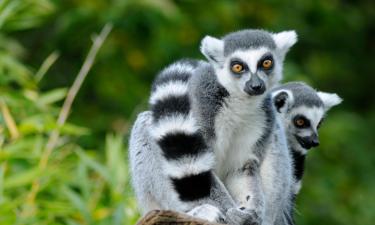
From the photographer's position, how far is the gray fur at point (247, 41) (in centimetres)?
646

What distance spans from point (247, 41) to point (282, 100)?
0.63m

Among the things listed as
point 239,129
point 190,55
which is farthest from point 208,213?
point 190,55

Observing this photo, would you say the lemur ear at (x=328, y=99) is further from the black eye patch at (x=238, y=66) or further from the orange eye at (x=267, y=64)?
the black eye patch at (x=238, y=66)

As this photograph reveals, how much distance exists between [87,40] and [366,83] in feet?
15.0

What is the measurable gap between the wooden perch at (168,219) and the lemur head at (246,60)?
1078 mm

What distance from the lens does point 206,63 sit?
6.72m

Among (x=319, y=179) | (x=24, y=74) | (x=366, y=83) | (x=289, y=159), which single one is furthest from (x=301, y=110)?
(x=366, y=83)

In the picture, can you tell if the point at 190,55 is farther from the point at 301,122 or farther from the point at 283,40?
the point at 283,40

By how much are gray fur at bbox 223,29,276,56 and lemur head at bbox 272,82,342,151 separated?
16.5 inches

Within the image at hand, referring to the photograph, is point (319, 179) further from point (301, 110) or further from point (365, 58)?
point (301, 110)

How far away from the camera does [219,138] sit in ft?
20.4

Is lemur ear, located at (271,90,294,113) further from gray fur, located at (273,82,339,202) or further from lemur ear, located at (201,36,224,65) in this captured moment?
lemur ear, located at (201,36,224,65)

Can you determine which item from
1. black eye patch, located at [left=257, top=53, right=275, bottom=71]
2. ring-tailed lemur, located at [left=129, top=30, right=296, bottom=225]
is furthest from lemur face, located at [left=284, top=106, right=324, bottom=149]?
black eye patch, located at [left=257, top=53, right=275, bottom=71]

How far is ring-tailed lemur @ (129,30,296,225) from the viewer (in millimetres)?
6059
